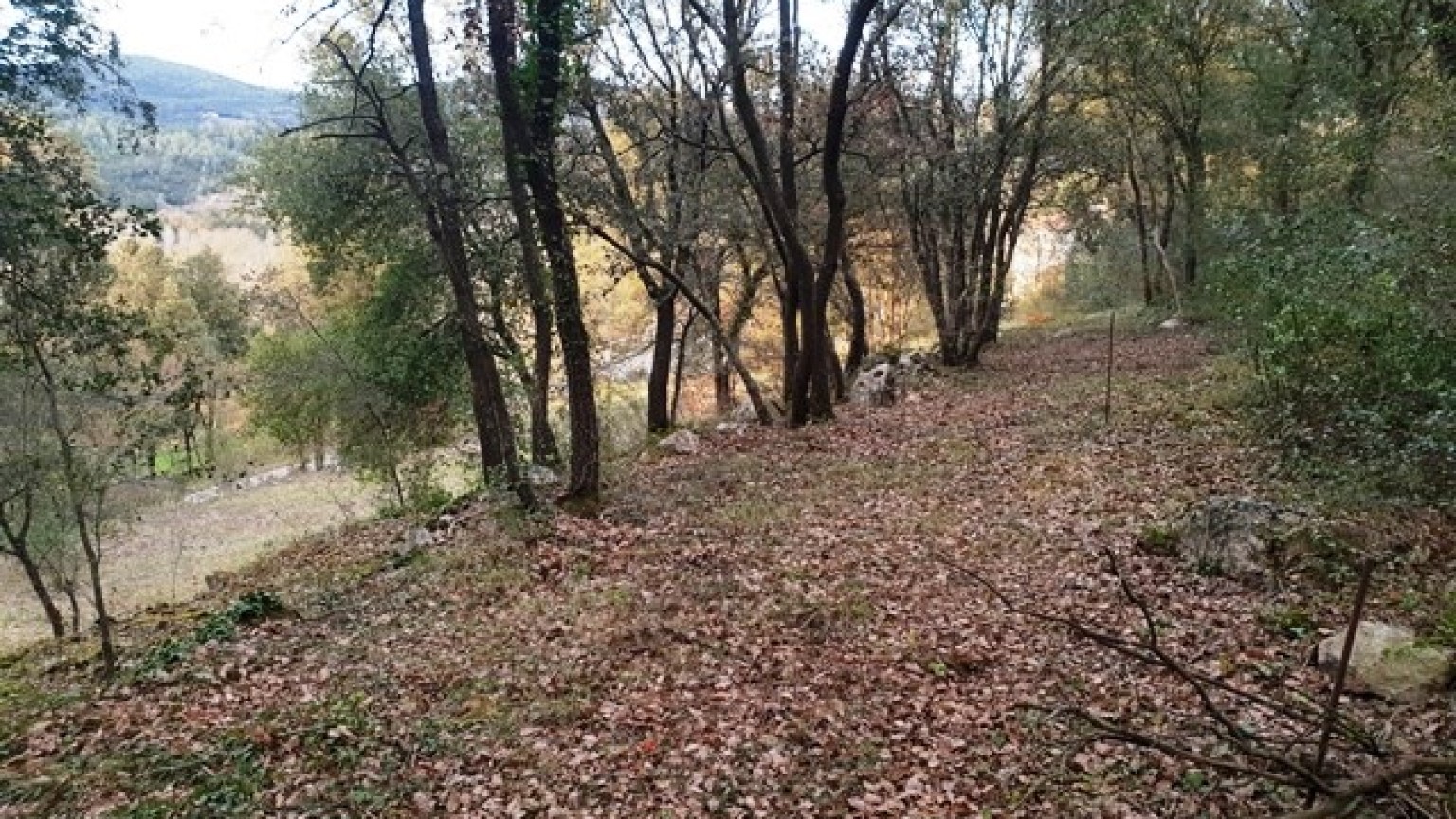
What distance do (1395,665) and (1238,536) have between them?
2131 millimetres

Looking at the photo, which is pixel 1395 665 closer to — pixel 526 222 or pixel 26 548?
pixel 526 222

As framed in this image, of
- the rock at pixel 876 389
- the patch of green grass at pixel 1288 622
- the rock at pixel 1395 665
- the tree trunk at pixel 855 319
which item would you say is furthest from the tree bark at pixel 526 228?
the tree trunk at pixel 855 319

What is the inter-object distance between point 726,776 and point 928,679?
170cm

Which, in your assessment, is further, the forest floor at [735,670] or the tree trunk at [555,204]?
the tree trunk at [555,204]

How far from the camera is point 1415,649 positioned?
5031mm

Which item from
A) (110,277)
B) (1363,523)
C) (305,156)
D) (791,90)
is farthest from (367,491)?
(1363,523)

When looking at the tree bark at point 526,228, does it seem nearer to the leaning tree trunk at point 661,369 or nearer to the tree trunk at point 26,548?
the leaning tree trunk at point 661,369

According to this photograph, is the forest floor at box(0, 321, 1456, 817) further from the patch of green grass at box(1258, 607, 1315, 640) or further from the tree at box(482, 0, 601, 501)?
the tree at box(482, 0, 601, 501)

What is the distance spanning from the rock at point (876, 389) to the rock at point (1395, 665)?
12387 mm

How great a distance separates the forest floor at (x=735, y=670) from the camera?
511 cm

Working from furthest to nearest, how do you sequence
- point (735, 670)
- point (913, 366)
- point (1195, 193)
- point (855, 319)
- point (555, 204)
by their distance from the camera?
point (1195, 193)
point (855, 319)
point (913, 366)
point (555, 204)
point (735, 670)

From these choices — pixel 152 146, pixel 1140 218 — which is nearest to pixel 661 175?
pixel 152 146

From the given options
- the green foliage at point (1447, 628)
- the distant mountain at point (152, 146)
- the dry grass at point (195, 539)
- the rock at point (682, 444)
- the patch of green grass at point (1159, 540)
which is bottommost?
the dry grass at point (195, 539)

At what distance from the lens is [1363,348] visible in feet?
26.6
